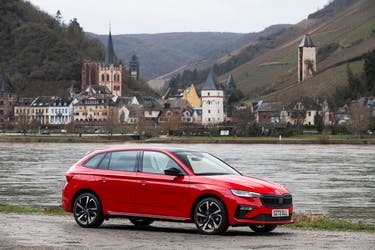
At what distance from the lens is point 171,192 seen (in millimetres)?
17750

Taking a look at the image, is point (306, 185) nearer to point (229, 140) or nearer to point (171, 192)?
point (171, 192)

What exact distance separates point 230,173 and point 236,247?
9.63 ft

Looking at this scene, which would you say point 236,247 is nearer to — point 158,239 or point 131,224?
point 158,239

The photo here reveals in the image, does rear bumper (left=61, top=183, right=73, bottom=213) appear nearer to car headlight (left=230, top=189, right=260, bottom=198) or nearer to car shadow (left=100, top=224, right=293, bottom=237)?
car shadow (left=100, top=224, right=293, bottom=237)

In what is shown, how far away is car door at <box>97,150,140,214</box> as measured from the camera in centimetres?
1844

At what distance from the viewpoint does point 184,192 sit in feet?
57.6

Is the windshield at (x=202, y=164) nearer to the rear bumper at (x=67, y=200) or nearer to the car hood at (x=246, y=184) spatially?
the car hood at (x=246, y=184)

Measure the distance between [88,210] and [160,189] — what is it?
1.92 m

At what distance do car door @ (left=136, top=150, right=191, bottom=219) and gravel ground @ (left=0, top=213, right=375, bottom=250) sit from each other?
0.46 meters

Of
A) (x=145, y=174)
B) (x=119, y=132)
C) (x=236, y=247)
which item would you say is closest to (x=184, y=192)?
(x=145, y=174)

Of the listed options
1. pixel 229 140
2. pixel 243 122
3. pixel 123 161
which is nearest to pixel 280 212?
pixel 123 161

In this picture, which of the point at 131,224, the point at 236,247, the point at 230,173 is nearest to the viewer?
the point at 236,247

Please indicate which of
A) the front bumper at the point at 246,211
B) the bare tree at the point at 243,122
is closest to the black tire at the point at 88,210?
the front bumper at the point at 246,211

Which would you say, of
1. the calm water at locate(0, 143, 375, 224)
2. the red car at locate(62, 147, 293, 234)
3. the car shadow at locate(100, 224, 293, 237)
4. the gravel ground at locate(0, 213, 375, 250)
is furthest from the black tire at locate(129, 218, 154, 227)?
the calm water at locate(0, 143, 375, 224)
